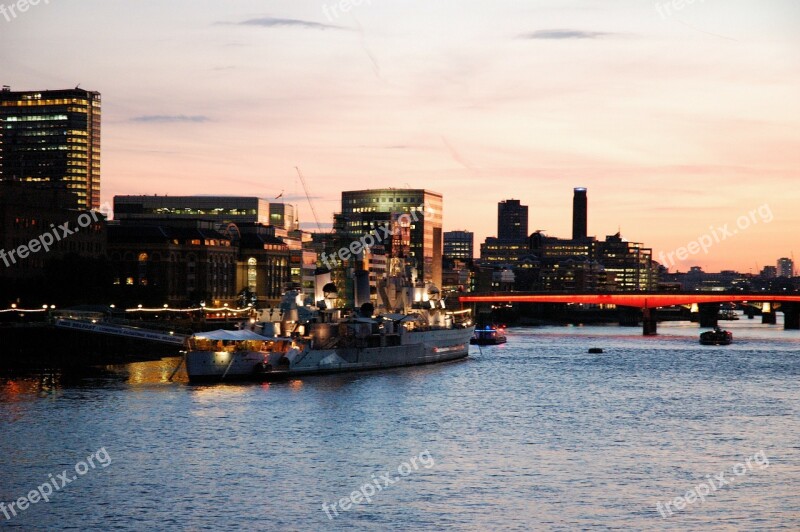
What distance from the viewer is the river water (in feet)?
143

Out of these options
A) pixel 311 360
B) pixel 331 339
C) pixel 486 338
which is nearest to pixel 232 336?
pixel 311 360

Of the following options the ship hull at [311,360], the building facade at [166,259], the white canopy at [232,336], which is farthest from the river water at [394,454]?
the building facade at [166,259]

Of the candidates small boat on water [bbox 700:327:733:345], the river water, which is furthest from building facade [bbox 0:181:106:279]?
small boat on water [bbox 700:327:733:345]

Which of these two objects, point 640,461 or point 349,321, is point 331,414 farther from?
point 349,321

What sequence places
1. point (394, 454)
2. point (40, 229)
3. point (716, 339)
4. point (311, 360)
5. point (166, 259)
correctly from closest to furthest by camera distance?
point (394, 454)
point (311, 360)
point (40, 229)
point (716, 339)
point (166, 259)

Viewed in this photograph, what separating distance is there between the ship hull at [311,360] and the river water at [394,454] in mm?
2333

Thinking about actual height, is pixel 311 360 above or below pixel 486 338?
above

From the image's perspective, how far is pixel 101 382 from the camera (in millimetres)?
84938

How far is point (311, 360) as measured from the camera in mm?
92438

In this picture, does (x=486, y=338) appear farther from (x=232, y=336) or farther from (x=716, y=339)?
(x=232, y=336)

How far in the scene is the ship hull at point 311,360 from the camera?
8500cm

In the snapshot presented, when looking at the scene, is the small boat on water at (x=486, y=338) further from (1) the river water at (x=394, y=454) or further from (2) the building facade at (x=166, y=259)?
(1) the river water at (x=394, y=454)

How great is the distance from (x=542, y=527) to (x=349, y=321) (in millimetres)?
58653

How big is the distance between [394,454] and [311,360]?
37283mm
